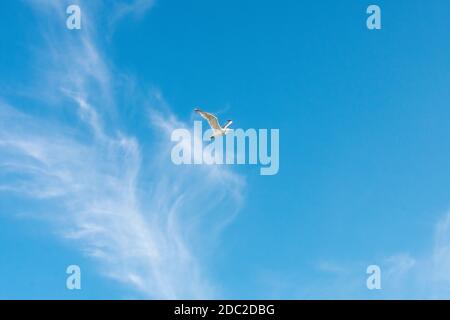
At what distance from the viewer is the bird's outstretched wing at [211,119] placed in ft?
207

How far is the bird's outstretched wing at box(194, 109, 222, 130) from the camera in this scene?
A: 63.1 metres

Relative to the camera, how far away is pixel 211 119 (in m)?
64.1
